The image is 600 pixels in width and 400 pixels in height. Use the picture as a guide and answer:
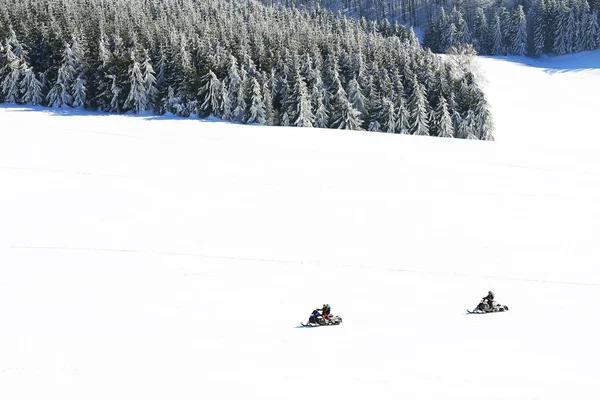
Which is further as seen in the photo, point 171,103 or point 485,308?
point 171,103

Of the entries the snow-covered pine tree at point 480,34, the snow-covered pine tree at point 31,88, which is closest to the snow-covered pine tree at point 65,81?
the snow-covered pine tree at point 31,88

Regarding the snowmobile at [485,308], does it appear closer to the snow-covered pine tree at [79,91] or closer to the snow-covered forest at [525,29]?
the snow-covered pine tree at [79,91]

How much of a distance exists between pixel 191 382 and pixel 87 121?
44.2m

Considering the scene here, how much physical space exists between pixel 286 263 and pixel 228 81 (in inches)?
1401

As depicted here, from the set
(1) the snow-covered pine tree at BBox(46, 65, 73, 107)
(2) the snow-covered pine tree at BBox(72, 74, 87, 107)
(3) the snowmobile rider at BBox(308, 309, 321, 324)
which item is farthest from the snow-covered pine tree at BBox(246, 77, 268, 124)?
(3) the snowmobile rider at BBox(308, 309, 321, 324)

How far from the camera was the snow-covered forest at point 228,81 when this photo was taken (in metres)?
57.6

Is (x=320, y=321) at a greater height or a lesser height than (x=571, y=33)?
lesser

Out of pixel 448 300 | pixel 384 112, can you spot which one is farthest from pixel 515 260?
pixel 384 112

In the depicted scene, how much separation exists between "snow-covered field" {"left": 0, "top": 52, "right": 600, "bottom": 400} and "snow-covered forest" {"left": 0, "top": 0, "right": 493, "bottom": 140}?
443 cm

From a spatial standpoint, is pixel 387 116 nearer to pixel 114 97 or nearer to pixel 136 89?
pixel 136 89

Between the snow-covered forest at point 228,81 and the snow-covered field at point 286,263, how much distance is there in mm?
4432

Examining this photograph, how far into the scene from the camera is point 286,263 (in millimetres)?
27141

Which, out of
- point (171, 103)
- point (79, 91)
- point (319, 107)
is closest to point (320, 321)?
point (319, 107)

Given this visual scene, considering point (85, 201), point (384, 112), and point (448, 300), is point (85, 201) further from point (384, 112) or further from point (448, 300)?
point (384, 112)
